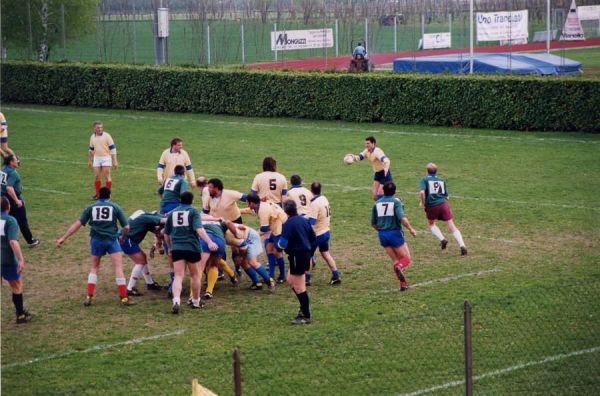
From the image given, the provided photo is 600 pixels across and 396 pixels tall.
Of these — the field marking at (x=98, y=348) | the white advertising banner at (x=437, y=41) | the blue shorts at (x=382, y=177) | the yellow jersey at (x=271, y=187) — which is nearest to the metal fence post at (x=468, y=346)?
the field marking at (x=98, y=348)

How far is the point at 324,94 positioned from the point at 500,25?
1404cm

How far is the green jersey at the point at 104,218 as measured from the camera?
15922mm

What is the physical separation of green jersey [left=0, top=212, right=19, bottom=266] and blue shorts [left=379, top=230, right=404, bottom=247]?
5625 millimetres

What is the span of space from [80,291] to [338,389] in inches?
264

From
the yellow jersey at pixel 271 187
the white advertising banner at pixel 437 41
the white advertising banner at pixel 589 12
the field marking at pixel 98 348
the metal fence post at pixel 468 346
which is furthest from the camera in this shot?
the white advertising banner at pixel 589 12

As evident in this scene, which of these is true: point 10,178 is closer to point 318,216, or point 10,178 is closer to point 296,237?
point 318,216

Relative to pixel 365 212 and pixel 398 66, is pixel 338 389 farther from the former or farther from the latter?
pixel 398 66

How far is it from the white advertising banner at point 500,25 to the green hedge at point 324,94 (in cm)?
1193

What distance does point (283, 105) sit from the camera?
132 feet

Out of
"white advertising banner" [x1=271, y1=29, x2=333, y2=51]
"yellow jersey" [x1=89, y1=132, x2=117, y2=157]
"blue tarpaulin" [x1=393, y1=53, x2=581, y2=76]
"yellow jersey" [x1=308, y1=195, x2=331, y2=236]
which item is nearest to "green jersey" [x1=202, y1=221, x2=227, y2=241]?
"yellow jersey" [x1=308, y1=195, x2=331, y2=236]

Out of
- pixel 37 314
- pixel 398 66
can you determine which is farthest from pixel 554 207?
pixel 398 66

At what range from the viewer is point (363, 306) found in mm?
15750

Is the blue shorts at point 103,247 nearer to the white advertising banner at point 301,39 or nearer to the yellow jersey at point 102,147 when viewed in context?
the yellow jersey at point 102,147

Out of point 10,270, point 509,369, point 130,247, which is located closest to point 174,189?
point 130,247
